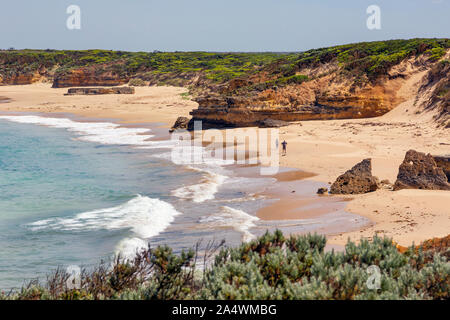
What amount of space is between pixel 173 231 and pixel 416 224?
5.31 meters

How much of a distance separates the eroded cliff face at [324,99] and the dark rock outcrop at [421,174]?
51.4ft

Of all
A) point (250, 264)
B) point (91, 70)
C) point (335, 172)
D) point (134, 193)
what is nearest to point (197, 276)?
point (250, 264)

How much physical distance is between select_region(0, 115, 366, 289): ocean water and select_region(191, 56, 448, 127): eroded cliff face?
5.09 meters

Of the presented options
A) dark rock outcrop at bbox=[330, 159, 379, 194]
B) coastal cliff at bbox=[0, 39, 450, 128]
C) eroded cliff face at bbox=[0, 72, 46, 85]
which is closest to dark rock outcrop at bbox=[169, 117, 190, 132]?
coastal cliff at bbox=[0, 39, 450, 128]

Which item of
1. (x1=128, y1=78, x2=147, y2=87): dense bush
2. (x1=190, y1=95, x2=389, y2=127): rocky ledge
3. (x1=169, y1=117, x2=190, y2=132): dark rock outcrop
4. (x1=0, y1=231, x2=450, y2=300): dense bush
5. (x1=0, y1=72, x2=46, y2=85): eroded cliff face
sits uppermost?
(x1=0, y1=72, x2=46, y2=85): eroded cliff face

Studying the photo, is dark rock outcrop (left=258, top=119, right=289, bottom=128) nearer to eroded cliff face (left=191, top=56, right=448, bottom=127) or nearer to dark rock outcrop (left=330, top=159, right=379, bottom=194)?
eroded cliff face (left=191, top=56, right=448, bottom=127)

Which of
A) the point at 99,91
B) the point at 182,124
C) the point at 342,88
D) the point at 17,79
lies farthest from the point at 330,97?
the point at 17,79

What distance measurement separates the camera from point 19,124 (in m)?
37.6

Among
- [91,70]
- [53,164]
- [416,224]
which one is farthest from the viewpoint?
[91,70]

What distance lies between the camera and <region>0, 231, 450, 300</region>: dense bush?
4547 mm

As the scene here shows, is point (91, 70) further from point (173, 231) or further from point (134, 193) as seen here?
point (173, 231)

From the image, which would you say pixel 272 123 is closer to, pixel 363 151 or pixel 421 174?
pixel 363 151

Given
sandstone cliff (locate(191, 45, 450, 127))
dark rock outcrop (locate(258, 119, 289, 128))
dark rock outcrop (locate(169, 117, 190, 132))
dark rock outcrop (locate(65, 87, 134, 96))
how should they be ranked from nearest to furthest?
Result: 1. dark rock outcrop (locate(258, 119, 289, 128))
2. sandstone cliff (locate(191, 45, 450, 127))
3. dark rock outcrop (locate(169, 117, 190, 132))
4. dark rock outcrop (locate(65, 87, 134, 96))
